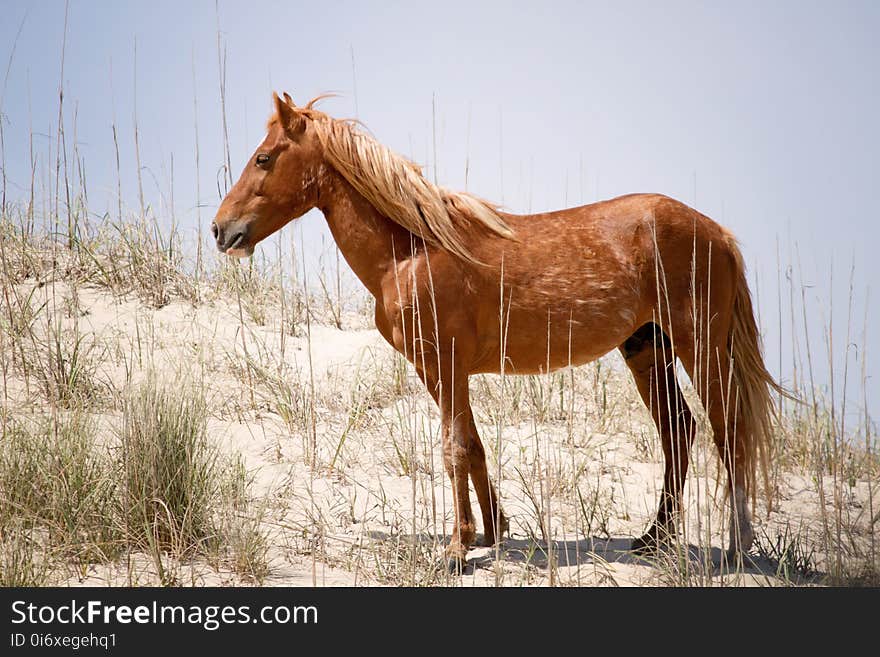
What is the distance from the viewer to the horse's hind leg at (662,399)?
436cm

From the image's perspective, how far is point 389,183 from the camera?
3965 mm

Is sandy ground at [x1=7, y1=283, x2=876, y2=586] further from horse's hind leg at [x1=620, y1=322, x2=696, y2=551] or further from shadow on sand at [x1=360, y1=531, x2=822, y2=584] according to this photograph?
horse's hind leg at [x1=620, y1=322, x2=696, y2=551]

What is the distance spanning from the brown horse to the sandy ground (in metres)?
0.29

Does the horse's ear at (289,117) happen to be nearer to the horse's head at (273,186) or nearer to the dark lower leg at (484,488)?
the horse's head at (273,186)

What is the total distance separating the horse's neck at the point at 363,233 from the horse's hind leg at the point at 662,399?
1.47m

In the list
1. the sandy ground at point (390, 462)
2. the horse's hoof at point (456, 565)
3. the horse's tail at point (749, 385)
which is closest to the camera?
the horse's hoof at point (456, 565)

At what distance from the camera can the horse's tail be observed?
13.5 feet

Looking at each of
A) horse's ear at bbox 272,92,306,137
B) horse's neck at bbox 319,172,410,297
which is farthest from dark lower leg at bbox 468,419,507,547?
horse's ear at bbox 272,92,306,137

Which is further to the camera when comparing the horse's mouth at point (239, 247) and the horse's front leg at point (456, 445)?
the horse's mouth at point (239, 247)

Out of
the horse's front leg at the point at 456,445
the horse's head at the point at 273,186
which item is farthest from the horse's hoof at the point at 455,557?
the horse's head at the point at 273,186

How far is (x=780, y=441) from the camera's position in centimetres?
581

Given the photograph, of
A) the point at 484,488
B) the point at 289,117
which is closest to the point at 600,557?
the point at 484,488

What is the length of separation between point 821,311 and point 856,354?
349 mm

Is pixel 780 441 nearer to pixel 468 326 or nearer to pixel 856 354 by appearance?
pixel 856 354
